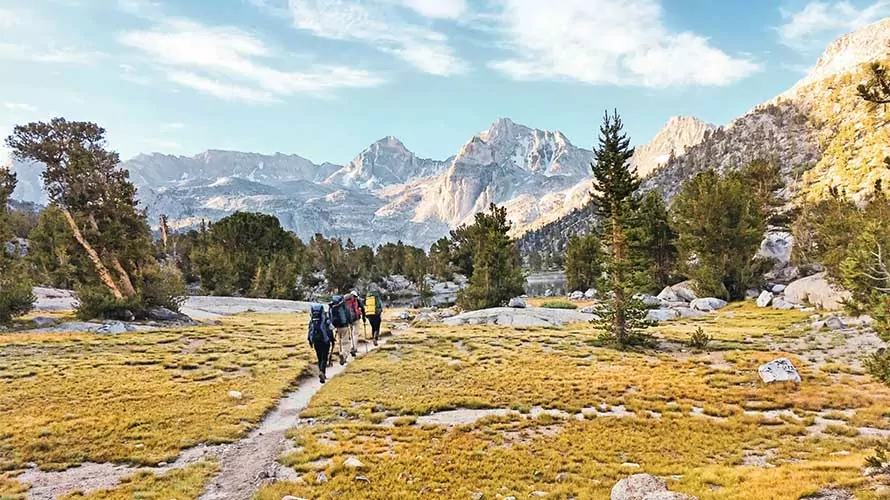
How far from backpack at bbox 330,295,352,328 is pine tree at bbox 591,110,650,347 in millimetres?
16149

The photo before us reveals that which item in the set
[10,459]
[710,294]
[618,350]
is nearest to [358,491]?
[10,459]

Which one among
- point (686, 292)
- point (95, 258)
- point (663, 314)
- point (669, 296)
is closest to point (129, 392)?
point (95, 258)

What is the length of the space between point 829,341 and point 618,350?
501 inches

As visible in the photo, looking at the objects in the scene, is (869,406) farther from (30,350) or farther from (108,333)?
(108,333)

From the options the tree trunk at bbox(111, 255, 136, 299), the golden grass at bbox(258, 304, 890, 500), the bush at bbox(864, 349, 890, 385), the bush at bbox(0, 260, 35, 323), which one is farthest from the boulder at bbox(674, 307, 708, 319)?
the bush at bbox(0, 260, 35, 323)

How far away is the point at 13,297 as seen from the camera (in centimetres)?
3638

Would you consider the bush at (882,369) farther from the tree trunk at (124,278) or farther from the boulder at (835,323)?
the tree trunk at (124,278)

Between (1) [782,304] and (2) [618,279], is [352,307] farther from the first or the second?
(1) [782,304]

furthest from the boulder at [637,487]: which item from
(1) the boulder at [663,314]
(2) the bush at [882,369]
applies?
(1) the boulder at [663,314]

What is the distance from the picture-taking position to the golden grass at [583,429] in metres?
11.1

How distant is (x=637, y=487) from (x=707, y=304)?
50.5m

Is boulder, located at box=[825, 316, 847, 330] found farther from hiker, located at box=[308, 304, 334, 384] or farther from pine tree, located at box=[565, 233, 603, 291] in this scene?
pine tree, located at box=[565, 233, 603, 291]

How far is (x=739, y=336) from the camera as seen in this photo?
3309 cm

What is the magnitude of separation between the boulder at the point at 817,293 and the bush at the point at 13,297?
64.6 meters
